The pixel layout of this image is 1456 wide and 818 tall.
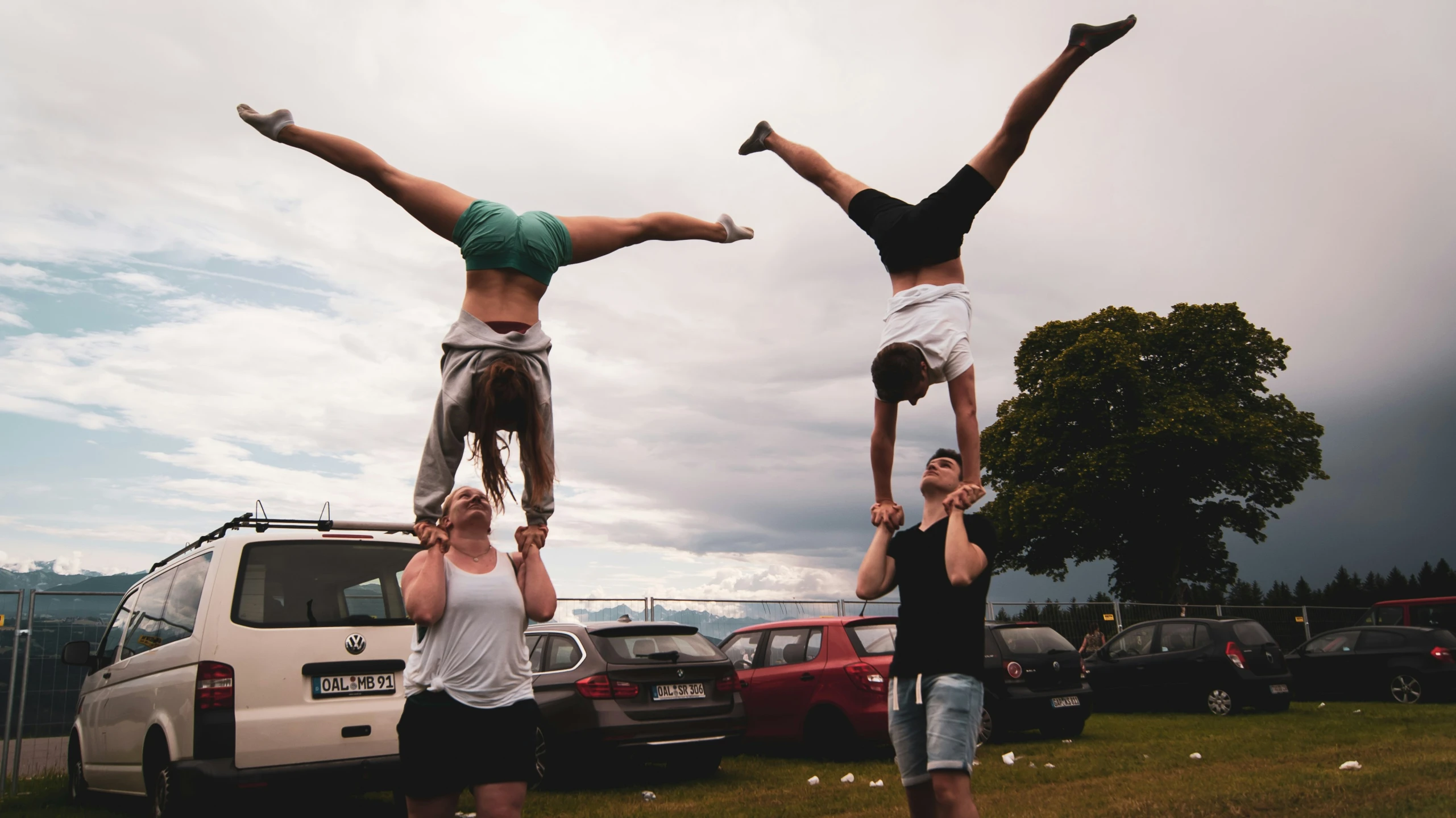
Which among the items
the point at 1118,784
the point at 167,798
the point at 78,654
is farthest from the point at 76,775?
the point at 1118,784

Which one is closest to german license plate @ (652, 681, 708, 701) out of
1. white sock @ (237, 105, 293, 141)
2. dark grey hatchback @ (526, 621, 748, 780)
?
dark grey hatchback @ (526, 621, 748, 780)

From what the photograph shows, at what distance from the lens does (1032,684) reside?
1127cm

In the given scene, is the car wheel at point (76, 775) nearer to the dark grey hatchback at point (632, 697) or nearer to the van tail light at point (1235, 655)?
the dark grey hatchback at point (632, 697)

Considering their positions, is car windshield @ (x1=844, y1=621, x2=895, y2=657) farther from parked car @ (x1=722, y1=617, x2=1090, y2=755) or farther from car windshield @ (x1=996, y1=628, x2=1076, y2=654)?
car windshield @ (x1=996, y1=628, x2=1076, y2=654)

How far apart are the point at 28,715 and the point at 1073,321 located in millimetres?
28190

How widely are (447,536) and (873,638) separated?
23.9 ft

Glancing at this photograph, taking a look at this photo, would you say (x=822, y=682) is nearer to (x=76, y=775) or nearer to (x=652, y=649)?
(x=652, y=649)

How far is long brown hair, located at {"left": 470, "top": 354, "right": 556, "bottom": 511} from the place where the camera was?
352cm

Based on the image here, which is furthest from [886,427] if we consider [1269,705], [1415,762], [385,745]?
[1269,705]

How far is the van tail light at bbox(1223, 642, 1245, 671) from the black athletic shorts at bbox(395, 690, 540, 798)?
13.4 m

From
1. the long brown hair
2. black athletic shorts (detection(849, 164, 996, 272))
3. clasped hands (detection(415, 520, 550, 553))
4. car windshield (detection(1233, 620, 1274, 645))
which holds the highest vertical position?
black athletic shorts (detection(849, 164, 996, 272))

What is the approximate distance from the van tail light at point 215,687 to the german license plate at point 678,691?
4041mm

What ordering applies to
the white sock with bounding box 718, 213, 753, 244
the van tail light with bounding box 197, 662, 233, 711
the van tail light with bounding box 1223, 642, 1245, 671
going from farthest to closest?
the van tail light with bounding box 1223, 642, 1245, 671, the van tail light with bounding box 197, 662, 233, 711, the white sock with bounding box 718, 213, 753, 244

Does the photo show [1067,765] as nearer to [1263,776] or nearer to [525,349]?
[1263,776]
